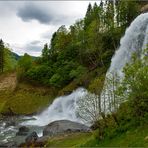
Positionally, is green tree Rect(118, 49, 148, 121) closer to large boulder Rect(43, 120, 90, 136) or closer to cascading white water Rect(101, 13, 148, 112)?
large boulder Rect(43, 120, 90, 136)

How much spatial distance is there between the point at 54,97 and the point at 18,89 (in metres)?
13.7

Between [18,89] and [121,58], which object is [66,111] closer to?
[121,58]

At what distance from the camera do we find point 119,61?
75438mm

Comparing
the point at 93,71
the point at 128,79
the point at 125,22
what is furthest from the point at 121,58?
the point at 128,79

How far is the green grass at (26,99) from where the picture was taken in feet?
297

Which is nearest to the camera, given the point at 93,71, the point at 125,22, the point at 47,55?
the point at 93,71

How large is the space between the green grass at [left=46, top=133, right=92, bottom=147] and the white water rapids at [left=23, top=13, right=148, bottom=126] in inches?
918

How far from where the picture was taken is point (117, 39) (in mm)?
96188

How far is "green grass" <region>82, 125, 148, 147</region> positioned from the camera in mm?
29861

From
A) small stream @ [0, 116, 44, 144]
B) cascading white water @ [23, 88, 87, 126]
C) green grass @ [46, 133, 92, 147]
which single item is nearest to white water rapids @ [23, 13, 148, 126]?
cascading white water @ [23, 88, 87, 126]

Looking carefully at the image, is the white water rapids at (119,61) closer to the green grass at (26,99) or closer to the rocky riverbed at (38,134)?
the green grass at (26,99)

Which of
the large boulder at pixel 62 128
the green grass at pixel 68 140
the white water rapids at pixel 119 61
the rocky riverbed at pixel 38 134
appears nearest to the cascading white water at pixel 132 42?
the white water rapids at pixel 119 61

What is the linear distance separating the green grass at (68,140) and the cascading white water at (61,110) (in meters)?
26.3

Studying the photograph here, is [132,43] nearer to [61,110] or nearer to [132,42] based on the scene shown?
[132,42]
